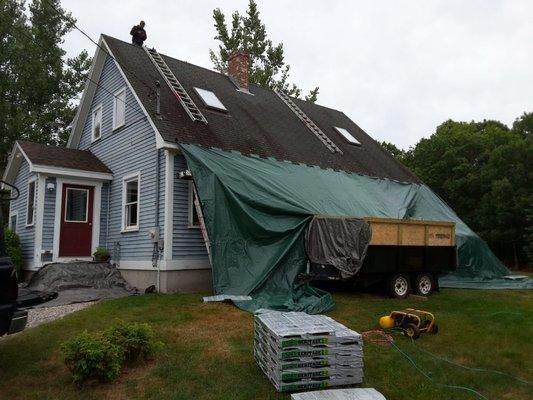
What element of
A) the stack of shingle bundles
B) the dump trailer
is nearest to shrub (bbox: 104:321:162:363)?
the stack of shingle bundles

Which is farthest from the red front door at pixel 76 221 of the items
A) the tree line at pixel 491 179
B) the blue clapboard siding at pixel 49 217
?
the tree line at pixel 491 179

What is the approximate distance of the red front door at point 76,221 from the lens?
13445 millimetres

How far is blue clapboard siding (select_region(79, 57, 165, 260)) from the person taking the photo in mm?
12406

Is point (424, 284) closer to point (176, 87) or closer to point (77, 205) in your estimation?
point (176, 87)

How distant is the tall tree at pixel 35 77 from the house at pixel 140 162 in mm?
11320

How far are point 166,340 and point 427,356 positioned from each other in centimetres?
382

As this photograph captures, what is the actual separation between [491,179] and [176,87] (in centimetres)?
2219

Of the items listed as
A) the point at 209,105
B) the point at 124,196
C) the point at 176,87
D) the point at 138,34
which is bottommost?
the point at 124,196

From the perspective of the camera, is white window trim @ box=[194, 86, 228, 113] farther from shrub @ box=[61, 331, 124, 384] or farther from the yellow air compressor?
shrub @ box=[61, 331, 124, 384]

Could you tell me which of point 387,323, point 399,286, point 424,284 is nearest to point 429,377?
point 387,323

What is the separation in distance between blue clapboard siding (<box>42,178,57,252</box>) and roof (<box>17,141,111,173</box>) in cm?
57

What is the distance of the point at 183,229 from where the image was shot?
11.8m

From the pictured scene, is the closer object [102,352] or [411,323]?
[102,352]

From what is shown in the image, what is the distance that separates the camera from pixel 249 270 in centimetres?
1016
